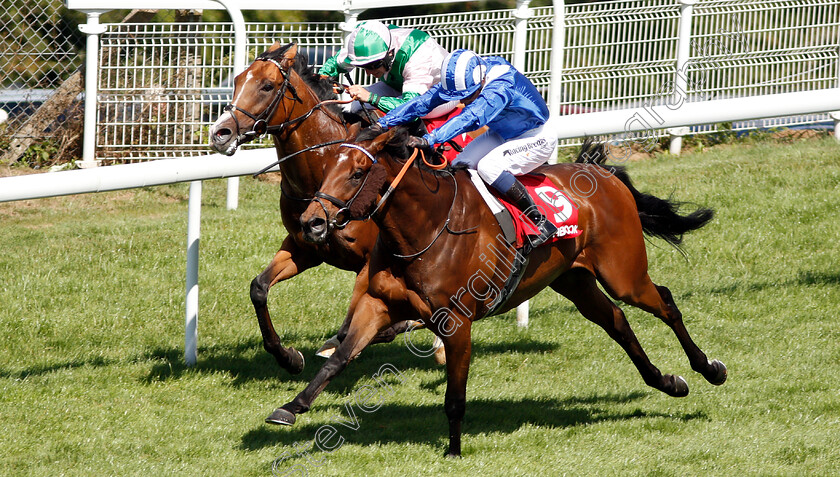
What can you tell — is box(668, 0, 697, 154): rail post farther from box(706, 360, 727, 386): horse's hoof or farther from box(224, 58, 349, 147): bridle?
box(224, 58, 349, 147): bridle

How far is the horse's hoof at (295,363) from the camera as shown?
566 centimetres

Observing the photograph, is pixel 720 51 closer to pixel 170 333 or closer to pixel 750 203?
pixel 750 203

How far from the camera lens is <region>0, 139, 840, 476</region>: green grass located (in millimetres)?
4719

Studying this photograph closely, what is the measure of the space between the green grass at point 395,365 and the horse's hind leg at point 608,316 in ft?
0.59

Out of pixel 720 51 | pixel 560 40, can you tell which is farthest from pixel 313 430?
pixel 720 51

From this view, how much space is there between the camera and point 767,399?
5504 mm

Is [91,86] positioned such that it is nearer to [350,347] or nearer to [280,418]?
[350,347]

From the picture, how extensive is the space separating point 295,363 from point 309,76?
168 centimetres

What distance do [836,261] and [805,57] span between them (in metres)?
3.88

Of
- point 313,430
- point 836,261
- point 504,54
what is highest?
point 504,54

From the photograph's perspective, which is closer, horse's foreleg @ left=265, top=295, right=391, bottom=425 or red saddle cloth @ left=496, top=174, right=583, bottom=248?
horse's foreleg @ left=265, top=295, right=391, bottom=425

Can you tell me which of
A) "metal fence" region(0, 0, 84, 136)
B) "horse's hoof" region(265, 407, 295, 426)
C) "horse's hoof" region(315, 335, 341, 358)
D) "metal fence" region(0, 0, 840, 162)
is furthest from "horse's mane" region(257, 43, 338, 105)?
"metal fence" region(0, 0, 84, 136)

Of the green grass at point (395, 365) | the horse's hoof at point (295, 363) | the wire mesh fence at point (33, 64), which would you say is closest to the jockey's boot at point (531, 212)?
the green grass at point (395, 365)

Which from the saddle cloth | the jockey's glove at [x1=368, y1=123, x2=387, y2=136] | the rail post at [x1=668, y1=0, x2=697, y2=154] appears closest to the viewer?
the jockey's glove at [x1=368, y1=123, x2=387, y2=136]
